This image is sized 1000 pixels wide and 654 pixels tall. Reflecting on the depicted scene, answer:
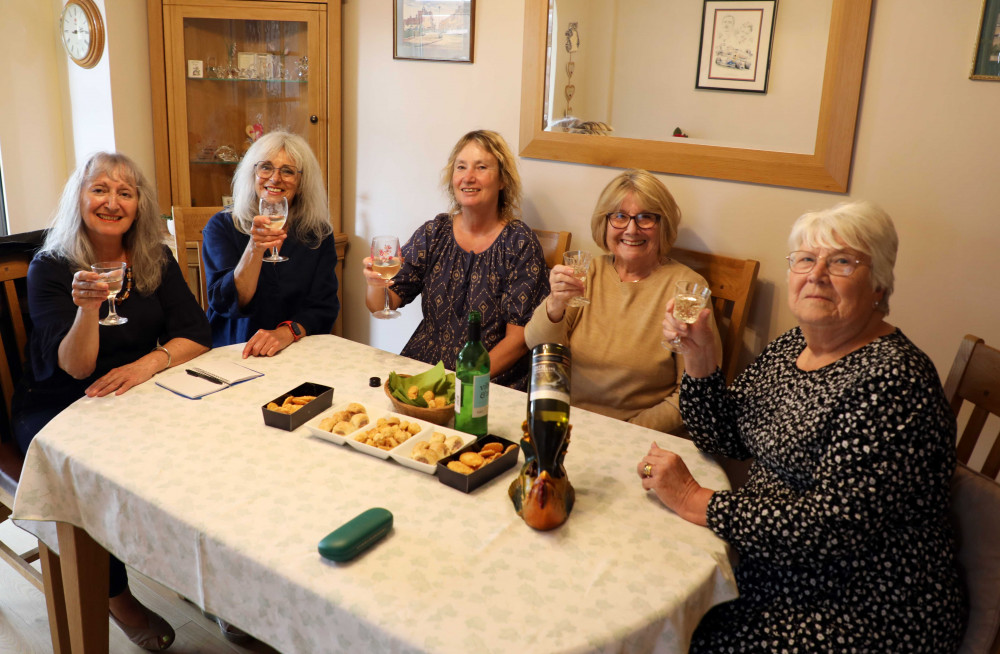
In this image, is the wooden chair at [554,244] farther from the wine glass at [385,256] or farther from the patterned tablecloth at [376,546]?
the patterned tablecloth at [376,546]

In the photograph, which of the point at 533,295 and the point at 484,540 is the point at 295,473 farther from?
the point at 533,295

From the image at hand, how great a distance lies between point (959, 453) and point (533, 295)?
1271 millimetres

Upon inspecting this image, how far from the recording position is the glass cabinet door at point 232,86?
3.29 metres

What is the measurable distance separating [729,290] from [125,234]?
177cm

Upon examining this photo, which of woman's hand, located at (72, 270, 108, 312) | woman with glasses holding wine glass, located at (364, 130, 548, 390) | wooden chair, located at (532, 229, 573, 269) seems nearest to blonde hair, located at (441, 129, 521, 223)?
woman with glasses holding wine glass, located at (364, 130, 548, 390)

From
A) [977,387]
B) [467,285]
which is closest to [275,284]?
[467,285]

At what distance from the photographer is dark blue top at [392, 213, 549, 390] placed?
252 cm

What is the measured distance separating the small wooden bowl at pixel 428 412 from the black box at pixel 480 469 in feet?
0.49

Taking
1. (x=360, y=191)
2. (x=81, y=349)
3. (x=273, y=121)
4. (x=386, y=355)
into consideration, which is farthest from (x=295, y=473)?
(x=273, y=121)

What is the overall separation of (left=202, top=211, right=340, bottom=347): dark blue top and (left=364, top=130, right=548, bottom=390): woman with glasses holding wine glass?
189 mm

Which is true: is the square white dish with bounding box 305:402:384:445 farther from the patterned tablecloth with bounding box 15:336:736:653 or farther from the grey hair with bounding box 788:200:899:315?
the grey hair with bounding box 788:200:899:315

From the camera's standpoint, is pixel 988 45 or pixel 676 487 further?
pixel 988 45

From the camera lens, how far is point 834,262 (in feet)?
4.75

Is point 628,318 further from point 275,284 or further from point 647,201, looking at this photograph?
point 275,284
